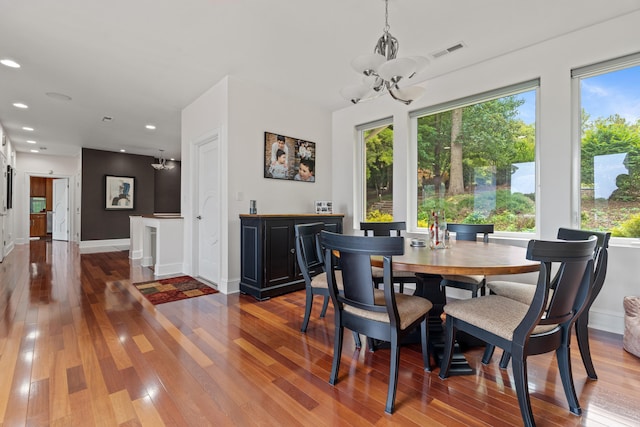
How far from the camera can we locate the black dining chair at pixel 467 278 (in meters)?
2.27

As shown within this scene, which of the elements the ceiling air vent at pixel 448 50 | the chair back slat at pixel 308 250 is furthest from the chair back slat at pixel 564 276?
the ceiling air vent at pixel 448 50

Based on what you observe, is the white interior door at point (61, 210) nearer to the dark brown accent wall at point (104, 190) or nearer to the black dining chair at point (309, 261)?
the dark brown accent wall at point (104, 190)

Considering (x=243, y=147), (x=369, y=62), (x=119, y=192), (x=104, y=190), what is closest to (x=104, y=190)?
(x=104, y=190)

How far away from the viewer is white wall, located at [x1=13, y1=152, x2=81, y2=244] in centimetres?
807

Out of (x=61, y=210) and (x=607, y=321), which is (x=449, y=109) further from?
(x=61, y=210)

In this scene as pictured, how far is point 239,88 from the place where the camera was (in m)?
3.70

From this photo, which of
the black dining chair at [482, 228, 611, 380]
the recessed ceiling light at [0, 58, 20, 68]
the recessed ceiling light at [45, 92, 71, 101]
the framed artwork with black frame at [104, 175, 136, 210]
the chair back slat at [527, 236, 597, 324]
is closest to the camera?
the chair back slat at [527, 236, 597, 324]

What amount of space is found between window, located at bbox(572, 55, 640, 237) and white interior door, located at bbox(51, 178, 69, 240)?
Answer: 38.1ft

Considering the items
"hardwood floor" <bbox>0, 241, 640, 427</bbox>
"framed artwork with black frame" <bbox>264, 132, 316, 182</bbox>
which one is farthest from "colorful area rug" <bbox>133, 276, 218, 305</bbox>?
"framed artwork with black frame" <bbox>264, 132, 316, 182</bbox>

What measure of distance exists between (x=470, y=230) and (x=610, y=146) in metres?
1.37

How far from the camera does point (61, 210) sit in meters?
9.12

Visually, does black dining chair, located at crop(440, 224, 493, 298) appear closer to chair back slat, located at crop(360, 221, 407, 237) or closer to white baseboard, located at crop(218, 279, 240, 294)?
chair back slat, located at crop(360, 221, 407, 237)

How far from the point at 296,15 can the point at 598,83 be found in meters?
2.75

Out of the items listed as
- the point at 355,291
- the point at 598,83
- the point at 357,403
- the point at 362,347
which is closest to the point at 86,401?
the point at 357,403
